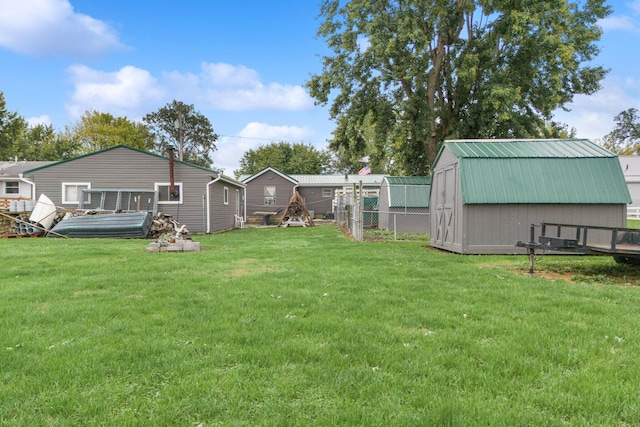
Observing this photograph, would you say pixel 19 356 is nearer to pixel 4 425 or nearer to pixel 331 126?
pixel 4 425

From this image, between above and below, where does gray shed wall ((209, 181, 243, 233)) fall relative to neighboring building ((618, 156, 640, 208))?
below

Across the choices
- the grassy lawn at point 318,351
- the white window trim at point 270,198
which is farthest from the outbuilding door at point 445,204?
the white window trim at point 270,198

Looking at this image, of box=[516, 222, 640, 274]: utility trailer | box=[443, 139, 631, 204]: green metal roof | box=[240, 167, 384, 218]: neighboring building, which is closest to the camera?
box=[516, 222, 640, 274]: utility trailer

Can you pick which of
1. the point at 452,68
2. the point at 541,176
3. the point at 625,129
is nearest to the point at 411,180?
the point at 452,68

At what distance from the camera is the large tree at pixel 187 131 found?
2119 inches

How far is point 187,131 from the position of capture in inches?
2170

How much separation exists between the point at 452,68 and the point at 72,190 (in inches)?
717

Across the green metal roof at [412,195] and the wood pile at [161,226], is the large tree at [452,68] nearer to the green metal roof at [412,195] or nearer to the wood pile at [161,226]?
the green metal roof at [412,195]

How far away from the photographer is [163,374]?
2.93 meters

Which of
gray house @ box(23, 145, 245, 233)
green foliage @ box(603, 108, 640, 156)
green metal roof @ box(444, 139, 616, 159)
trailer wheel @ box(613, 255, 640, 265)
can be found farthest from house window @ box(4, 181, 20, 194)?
green foliage @ box(603, 108, 640, 156)

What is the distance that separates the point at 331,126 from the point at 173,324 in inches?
821

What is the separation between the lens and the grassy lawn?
96.0 inches

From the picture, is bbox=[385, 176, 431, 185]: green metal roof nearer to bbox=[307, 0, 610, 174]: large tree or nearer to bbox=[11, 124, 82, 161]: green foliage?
bbox=[307, 0, 610, 174]: large tree

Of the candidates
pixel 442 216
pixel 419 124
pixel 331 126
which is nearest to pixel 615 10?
pixel 419 124
